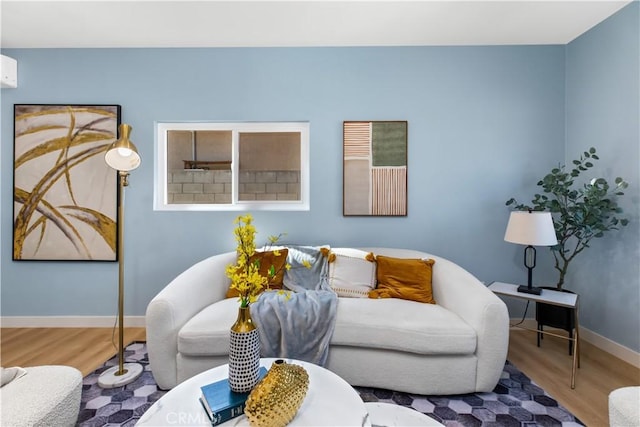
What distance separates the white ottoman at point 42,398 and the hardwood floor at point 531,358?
29.7 inches

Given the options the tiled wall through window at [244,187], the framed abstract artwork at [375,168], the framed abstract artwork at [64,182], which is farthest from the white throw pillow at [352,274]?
the framed abstract artwork at [64,182]

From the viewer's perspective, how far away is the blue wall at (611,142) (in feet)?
6.95

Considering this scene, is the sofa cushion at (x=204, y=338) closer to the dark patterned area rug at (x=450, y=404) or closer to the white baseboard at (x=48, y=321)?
the dark patterned area rug at (x=450, y=404)

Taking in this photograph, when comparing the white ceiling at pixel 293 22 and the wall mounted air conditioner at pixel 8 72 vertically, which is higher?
the white ceiling at pixel 293 22

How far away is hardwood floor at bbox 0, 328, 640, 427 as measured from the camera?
5.71 ft

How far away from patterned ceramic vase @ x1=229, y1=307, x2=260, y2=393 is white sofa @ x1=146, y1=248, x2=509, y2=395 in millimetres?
599

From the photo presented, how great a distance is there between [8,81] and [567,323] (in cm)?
502

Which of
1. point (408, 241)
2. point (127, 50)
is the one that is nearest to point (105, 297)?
point (127, 50)

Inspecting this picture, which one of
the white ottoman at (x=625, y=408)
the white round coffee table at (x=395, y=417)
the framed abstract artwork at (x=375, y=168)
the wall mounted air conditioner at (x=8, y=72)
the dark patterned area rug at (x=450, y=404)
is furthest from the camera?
the framed abstract artwork at (x=375, y=168)

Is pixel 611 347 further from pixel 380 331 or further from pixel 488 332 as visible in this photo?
pixel 380 331

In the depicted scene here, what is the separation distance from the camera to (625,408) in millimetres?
1124

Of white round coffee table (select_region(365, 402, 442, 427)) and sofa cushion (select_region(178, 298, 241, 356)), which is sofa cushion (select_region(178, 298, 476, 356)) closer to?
sofa cushion (select_region(178, 298, 241, 356))

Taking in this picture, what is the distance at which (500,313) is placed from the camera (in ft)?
5.47

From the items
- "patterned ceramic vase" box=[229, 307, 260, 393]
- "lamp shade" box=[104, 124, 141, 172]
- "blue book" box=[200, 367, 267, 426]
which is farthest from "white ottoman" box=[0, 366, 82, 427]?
"lamp shade" box=[104, 124, 141, 172]
